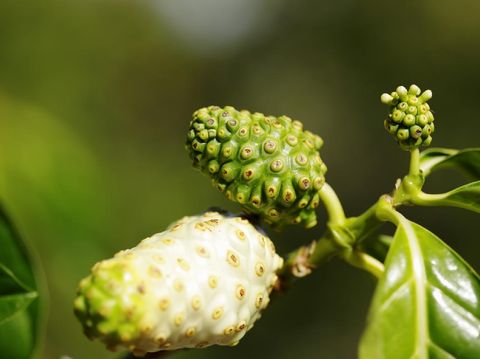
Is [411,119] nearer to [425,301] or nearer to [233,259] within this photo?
[425,301]

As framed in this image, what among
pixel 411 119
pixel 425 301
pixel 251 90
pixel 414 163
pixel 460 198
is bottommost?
pixel 425 301

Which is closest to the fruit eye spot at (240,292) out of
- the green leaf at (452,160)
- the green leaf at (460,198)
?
the green leaf at (460,198)

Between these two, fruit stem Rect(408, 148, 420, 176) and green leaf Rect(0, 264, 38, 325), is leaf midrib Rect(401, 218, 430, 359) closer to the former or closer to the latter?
fruit stem Rect(408, 148, 420, 176)

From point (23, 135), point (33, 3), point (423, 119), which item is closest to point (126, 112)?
point (33, 3)

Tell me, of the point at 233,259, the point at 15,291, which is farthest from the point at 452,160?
the point at 15,291

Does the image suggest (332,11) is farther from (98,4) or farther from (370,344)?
(370,344)

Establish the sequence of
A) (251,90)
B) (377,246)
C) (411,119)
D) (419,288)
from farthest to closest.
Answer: (251,90) → (377,246) → (411,119) → (419,288)

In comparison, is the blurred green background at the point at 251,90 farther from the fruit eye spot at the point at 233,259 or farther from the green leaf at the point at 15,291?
the fruit eye spot at the point at 233,259

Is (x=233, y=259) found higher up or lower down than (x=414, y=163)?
lower down
